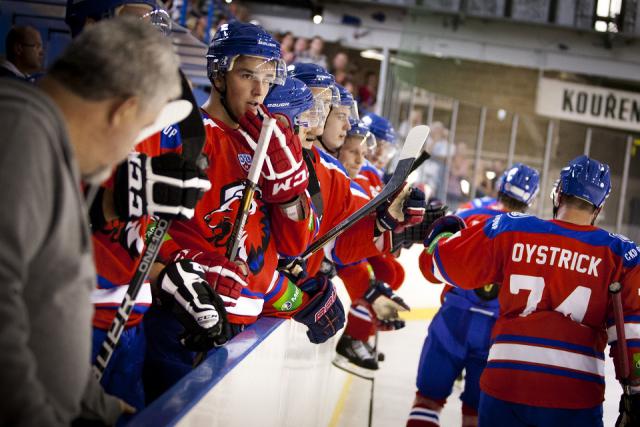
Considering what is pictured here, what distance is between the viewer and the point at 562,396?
2.40 meters

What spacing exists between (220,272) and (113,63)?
98 cm

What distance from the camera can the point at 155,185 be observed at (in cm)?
142

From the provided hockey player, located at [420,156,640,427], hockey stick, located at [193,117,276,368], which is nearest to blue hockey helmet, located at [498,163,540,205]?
hockey player, located at [420,156,640,427]

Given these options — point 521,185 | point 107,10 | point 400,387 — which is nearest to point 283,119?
point 107,10

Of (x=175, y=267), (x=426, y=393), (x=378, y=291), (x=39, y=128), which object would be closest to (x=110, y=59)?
(x=39, y=128)

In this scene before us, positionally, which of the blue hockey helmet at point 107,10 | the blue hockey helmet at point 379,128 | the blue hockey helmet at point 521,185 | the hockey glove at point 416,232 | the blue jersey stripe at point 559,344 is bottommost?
the blue jersey stripe at point 559,344

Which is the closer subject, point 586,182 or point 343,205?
point 586,182

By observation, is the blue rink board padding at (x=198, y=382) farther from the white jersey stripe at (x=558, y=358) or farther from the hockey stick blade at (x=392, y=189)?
the white jersey stripe at (x=558, y=358)

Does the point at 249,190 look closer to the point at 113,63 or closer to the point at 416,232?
the point at 113,63

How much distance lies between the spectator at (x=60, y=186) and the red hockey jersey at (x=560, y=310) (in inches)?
62.9

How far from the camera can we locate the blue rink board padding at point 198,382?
127cm

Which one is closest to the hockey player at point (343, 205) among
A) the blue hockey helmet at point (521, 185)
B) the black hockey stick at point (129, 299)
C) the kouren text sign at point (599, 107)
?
the blue hockey helmet at point (521, 185)

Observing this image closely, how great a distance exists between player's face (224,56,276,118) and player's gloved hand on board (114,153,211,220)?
0.75m

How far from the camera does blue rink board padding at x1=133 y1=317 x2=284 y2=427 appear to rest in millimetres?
1270
